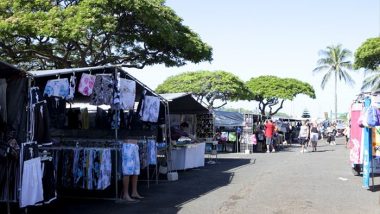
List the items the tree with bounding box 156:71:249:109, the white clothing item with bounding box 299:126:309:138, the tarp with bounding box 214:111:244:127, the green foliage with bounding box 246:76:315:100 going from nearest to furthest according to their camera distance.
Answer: the tarp with bounding box 214:111:244:127 → the white clothing item with bounding box 299:126:309:138 → the tree with bounding box 156:71:249:109 → the green foliage with bounding box 246:76:315:100

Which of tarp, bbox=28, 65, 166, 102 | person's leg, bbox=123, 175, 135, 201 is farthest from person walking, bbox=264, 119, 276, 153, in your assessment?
person's leg, bbox=123, 175, 135, 201

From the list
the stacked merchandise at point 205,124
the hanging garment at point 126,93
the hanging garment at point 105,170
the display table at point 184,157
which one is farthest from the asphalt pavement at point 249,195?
the stacked merchandise at point 205,124

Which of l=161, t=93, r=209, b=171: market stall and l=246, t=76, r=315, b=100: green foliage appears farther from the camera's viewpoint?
l=246, t=76, r=315, b=100: green foliage

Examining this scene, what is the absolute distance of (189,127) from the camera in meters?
18.4

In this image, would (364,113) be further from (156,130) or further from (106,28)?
(106,28)

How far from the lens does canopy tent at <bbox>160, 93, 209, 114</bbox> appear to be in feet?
50.0

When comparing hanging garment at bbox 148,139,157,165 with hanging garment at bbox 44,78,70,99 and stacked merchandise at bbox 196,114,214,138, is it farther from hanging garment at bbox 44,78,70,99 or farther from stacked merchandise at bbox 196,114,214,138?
stacked merchandise at bbox 196,114,214,138

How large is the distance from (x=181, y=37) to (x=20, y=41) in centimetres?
691

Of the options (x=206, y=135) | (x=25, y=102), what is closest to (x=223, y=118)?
(x=206, y=135)

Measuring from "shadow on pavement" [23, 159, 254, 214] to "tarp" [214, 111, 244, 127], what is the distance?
10118 mm

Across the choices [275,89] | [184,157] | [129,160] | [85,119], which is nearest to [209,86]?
[275,89]

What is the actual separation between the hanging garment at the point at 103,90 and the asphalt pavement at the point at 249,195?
2161 millimetres

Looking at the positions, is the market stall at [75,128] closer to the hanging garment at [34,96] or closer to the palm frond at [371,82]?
the hanging garment at [34,96]

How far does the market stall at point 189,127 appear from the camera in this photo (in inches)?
571
